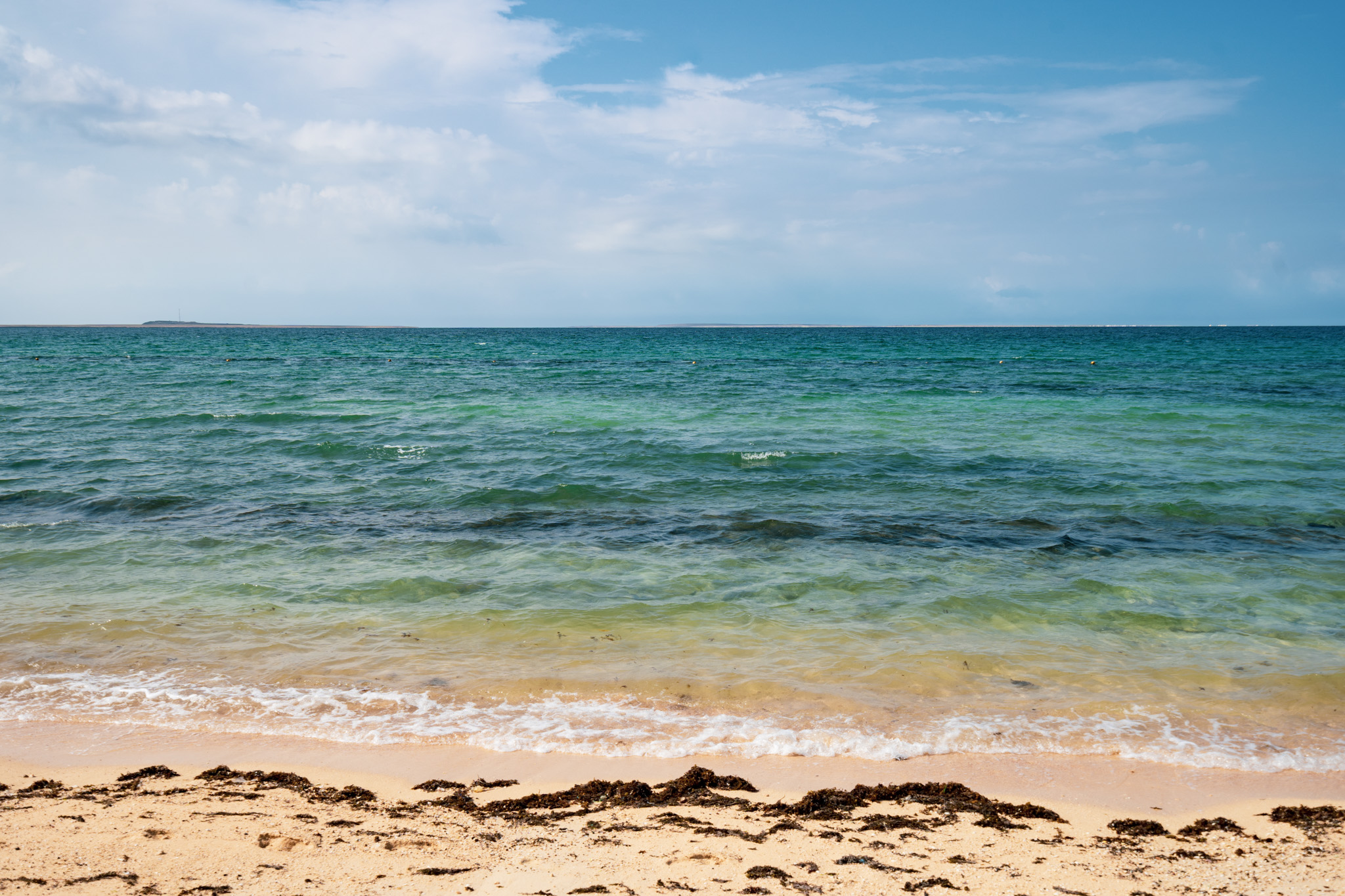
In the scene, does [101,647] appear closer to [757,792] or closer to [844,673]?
[757,792]

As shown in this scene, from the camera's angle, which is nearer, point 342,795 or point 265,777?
point 342,795

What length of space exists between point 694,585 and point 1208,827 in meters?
5.22

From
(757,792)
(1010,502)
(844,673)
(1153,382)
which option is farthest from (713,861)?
(1153,382)

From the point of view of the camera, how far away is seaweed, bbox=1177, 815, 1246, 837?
165 inches

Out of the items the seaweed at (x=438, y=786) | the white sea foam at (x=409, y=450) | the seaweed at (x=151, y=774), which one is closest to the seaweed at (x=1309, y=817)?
the seaweed at (x=438, y=786)

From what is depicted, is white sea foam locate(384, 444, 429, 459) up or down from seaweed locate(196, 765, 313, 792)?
up

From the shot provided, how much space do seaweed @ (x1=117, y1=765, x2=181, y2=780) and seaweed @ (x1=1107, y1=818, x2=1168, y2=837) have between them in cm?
549

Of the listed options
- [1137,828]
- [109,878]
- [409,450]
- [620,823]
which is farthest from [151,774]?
[409,450]

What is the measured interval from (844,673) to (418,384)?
30.8 metres

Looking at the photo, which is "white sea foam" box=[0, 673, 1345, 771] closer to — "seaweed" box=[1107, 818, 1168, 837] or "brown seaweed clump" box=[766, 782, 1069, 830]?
"brown seaweed clump" box=[766, 782, 1069, 830]

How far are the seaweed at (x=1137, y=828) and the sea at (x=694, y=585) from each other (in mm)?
964

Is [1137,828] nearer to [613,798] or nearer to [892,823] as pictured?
[892,823]

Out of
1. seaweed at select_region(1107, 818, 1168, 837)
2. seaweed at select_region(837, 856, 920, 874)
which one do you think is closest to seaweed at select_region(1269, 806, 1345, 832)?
seaweed at select_region(1107, 818, 1168, 837)

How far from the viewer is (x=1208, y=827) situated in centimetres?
425
